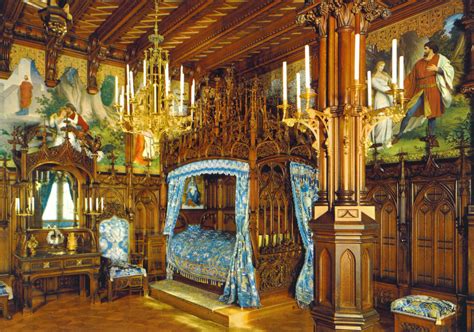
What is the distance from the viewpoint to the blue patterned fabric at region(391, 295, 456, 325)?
4.79 meters

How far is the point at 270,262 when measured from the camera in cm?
661

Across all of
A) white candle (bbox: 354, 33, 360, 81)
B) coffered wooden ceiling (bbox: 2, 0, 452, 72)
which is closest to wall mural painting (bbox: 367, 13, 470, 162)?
coffered wooden ceiling (bbox: 2, 0, 452, 72)

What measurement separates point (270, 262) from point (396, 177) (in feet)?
7.32

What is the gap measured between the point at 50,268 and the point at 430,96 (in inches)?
240

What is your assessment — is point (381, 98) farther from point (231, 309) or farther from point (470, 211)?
point (231, 309)

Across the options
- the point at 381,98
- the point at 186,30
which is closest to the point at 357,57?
the point at 381,98

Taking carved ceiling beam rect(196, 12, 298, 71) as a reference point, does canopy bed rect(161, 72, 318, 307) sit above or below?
below

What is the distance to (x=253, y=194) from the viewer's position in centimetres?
636

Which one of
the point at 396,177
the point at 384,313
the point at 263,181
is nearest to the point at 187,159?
the point at 263,181

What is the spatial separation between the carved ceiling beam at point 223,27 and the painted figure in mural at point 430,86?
6.98 feet

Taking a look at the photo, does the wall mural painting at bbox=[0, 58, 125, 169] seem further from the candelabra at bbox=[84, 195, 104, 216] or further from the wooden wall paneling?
the wooden wall paneling

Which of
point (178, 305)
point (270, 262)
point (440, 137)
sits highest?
point (440, 137)

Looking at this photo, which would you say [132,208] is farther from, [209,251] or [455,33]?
[455,33]

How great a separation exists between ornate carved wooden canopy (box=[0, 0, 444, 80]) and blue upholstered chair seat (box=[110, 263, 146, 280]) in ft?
10.7
